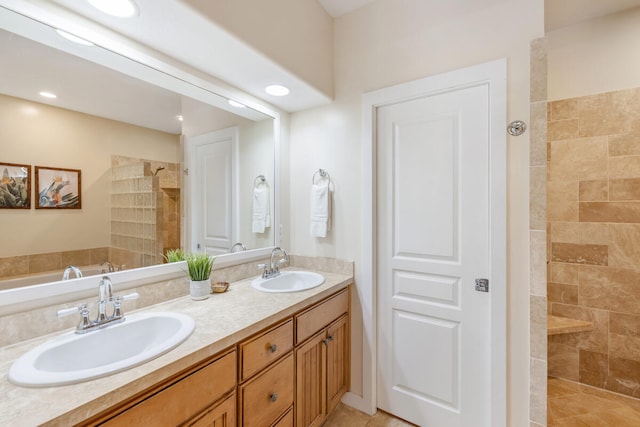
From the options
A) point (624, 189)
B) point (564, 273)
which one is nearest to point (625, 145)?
point (624, 189)

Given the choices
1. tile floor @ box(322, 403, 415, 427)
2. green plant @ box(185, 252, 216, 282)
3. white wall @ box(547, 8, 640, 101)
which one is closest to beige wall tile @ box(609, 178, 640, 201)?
white wall @ box(547, 8, 640, 101)

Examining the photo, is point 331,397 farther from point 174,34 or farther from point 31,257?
point 174,34

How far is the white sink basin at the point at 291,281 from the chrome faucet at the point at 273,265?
0.12ft

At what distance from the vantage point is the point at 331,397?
1731mm

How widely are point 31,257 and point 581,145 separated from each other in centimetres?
337

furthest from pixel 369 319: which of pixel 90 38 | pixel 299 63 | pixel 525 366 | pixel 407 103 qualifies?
pixel 90 38

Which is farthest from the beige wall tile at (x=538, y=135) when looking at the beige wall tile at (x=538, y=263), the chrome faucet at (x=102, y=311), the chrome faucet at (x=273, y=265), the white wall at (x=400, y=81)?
the chrome faucet at (x=102, y=311)

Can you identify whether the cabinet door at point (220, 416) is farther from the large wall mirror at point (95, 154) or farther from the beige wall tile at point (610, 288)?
the beige wall tile at point (610, 288)

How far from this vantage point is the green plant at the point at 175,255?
151 cm

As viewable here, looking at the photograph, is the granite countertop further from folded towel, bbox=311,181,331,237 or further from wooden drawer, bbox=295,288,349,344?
folded towel, bbox=311,181,331,237

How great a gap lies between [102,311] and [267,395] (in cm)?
77

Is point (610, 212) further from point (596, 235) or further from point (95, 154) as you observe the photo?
point (95, 154)

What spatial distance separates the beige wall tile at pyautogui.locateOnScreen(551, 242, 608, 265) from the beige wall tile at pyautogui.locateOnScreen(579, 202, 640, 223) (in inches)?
8.3

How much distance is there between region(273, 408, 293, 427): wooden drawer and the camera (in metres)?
1.31
